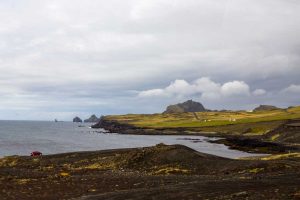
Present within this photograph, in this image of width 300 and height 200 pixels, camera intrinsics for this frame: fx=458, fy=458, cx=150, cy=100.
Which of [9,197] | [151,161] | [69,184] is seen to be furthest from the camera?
[151,161]

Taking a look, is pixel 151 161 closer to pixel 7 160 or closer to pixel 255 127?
pixel 7 160

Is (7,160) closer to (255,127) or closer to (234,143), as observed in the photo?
(234,143)

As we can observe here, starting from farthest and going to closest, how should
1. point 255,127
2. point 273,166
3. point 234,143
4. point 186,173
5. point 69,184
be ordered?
point 255,127 → point 234,143 → point 186,173 → point 273,166 → point 69,184

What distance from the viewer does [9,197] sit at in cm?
3259

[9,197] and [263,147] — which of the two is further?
[263,147]

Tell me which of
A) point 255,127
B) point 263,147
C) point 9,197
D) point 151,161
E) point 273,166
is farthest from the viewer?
point 255,127

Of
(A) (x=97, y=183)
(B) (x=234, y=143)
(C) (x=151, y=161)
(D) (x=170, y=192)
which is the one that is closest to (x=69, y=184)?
(A) (x=97, y=183)

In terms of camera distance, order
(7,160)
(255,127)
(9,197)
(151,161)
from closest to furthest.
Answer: (9,197)
(151,161)
(7,160)
(255,127)

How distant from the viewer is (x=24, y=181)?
41344 mm

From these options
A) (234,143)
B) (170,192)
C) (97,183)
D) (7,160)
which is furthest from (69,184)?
(234,143)

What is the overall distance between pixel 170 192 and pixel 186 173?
58.8 feet

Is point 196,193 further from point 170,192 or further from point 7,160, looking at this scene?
point 7,160

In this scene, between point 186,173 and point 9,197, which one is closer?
point 9,197

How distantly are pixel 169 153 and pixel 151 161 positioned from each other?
2.85m
